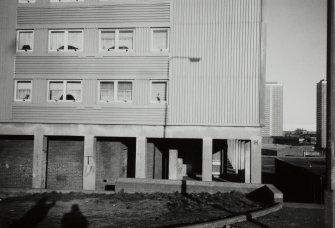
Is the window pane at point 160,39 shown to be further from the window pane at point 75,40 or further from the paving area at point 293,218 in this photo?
the paving area at point 293,218

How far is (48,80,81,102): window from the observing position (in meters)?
17.2

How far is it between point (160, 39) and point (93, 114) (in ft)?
17.6

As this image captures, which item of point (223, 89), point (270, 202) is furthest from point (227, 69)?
point (270, 202)

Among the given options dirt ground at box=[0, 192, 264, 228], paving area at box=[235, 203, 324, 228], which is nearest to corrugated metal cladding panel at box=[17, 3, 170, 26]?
dirt ground at box=[0, 192, 264, 228]

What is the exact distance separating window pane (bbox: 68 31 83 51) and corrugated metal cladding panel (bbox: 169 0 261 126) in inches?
200

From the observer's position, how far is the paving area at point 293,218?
987 cm

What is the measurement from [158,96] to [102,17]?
5.23 metres

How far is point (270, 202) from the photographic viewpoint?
1240 centimetres

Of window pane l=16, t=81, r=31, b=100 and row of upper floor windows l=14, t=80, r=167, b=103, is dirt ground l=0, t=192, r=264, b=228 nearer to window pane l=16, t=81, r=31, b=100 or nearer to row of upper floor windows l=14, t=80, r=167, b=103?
row of upper floor windows l=14, t=80, r=167, b=103

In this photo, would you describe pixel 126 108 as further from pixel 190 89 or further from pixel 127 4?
pixel 127 4

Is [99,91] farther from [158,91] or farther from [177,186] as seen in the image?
[177,186]

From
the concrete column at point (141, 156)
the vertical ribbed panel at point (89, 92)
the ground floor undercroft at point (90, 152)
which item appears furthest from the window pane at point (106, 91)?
the concrete column at point (141, 156)

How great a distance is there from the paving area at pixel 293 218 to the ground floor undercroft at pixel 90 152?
12.2 feet

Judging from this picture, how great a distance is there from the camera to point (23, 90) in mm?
17484
